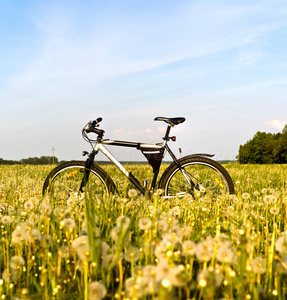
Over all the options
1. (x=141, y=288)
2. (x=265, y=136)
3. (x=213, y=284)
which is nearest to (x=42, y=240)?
(x=141, y=288)

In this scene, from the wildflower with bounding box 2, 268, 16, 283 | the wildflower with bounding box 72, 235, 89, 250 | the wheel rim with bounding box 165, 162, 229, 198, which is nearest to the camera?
the wildflower with bounding box 72, 235, 89, 250

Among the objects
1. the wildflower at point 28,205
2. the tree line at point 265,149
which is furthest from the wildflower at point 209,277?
the tree line at point 265,149

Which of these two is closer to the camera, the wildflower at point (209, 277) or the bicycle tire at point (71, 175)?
the wildflower at point (209, 277)

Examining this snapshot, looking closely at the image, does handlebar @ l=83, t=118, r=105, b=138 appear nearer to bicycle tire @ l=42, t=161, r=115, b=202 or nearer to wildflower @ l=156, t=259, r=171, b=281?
bicycle tire @ l=42, t=161, r=115, b=202

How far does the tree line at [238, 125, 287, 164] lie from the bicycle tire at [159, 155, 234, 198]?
78315mm

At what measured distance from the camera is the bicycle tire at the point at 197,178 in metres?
6.51

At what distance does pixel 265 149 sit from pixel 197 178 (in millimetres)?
84620

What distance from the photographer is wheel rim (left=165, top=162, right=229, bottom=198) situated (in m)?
6.58

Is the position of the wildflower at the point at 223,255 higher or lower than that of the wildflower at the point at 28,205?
lower

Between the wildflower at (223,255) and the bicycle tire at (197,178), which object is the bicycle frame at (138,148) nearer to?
the bicycle tire at (197,178)

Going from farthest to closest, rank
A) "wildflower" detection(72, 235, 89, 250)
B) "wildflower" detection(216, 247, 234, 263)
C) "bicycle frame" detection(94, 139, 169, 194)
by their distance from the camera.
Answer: "bicycle frame" detection(94, 139, 169, 194)
"wildflower" detection(72, 235, 89, 250)
"wildflower" detection(216, 247, 234, 263)

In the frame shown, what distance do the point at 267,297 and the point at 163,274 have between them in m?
0.69

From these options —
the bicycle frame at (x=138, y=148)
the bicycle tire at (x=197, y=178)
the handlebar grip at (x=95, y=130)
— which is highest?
the handlebar grip at (x=95, y=130)

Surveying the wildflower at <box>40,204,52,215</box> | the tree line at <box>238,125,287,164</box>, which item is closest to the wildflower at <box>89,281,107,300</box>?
the wildflower at <box>40,204,52,215</box>
